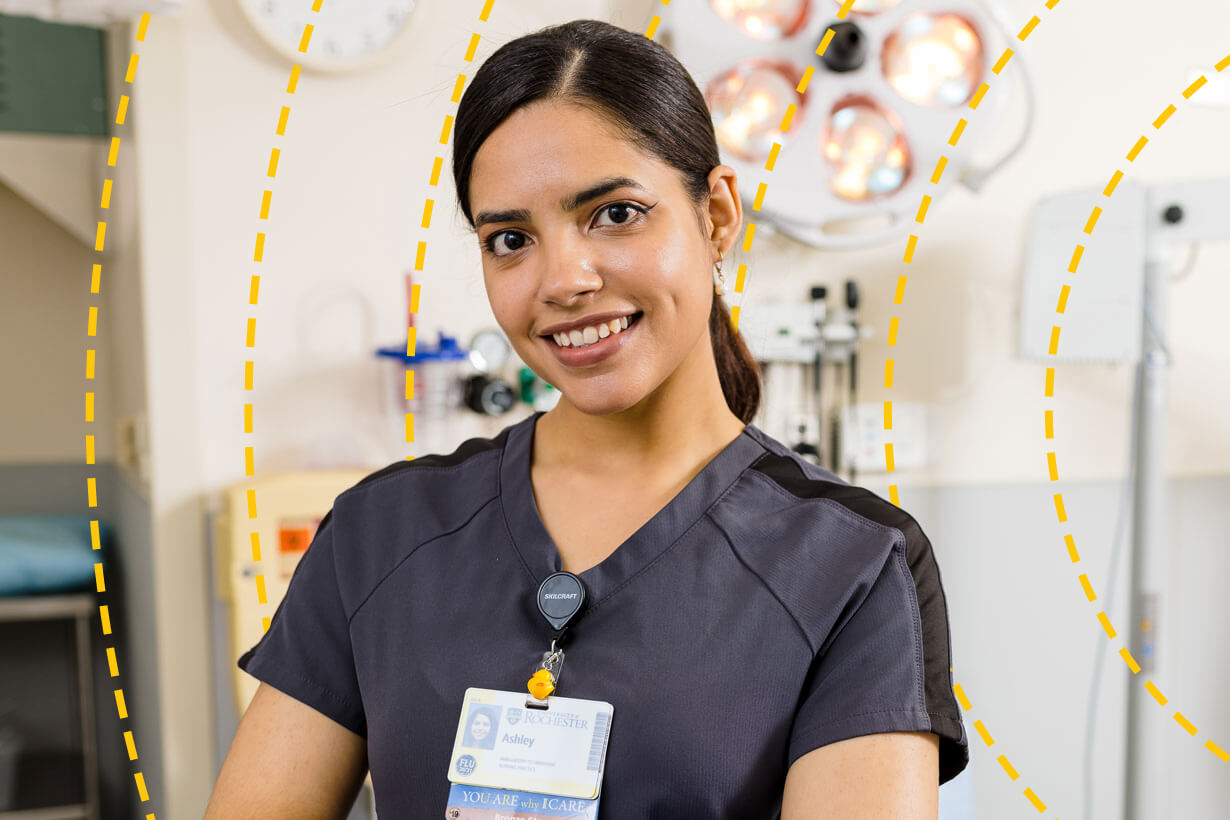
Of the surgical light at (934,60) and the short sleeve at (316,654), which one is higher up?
the surgical light at (934,60)

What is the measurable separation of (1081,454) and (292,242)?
1.61m

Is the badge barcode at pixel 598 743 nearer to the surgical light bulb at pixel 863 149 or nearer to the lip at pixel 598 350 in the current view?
the lip at pixel 598 350

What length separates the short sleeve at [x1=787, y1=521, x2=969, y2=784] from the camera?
0.75 metres

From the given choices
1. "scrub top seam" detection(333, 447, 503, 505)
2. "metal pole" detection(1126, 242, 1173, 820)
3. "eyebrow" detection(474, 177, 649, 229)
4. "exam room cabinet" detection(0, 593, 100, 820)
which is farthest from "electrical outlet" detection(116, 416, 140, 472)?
"metal pole" detection(1126, 242, 1173, 820)

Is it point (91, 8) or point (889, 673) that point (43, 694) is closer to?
point (91, 8)

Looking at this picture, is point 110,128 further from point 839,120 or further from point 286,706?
point 286,706

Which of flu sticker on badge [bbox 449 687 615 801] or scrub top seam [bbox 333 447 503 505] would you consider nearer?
flu sticker on badge [bbox 449 687 615 801]

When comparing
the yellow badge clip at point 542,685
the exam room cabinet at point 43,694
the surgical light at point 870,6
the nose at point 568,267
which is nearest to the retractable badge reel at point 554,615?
the yellow badge clip at point 542,685

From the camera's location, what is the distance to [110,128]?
7.30 ft

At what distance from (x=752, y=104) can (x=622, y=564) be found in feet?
3.74

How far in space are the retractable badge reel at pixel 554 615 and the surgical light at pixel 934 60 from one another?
50.6 inches

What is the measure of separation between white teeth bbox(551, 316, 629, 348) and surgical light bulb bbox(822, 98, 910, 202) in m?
1.11

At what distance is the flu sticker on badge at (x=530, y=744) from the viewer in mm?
779

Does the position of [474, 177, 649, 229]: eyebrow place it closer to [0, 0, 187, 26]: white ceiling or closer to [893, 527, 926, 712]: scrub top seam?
[893, 527, 926, 712]: scrub top seam
